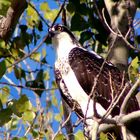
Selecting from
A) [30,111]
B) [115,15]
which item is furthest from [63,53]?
[30,111]

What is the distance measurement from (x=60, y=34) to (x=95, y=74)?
0.57m

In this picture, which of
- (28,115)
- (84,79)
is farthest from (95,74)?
(28,115)

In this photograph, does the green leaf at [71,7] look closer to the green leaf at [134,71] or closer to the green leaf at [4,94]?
the green leaf at [4,94]

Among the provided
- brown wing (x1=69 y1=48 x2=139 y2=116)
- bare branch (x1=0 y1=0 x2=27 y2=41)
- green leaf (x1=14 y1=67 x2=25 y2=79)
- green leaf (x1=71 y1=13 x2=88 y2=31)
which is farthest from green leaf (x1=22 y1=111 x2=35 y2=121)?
green leaf (x1=71 y1=13 x2=88 y2=31)

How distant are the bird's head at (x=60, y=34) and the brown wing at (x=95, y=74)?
0.27m

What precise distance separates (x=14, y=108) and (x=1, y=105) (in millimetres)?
81

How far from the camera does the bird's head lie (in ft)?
15.5

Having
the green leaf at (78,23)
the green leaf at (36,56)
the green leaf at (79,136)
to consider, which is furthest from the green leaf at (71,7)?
the green leaf at (79,136)

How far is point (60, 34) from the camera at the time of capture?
4.79 metres

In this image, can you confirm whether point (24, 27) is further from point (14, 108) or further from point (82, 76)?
point (14, 108)

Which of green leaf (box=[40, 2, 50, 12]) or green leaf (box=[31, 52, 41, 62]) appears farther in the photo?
green leaf (box=[40, 2, 50, 12])

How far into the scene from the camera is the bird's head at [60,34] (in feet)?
15.5

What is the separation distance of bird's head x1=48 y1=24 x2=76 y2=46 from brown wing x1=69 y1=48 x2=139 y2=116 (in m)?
0.27

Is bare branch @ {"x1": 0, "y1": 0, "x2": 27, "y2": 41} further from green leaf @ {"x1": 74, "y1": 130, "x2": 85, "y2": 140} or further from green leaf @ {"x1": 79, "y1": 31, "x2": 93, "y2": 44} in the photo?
green leaf @ {"x1": 74, "y1": 130, "x2": 85, "y2": 140}
